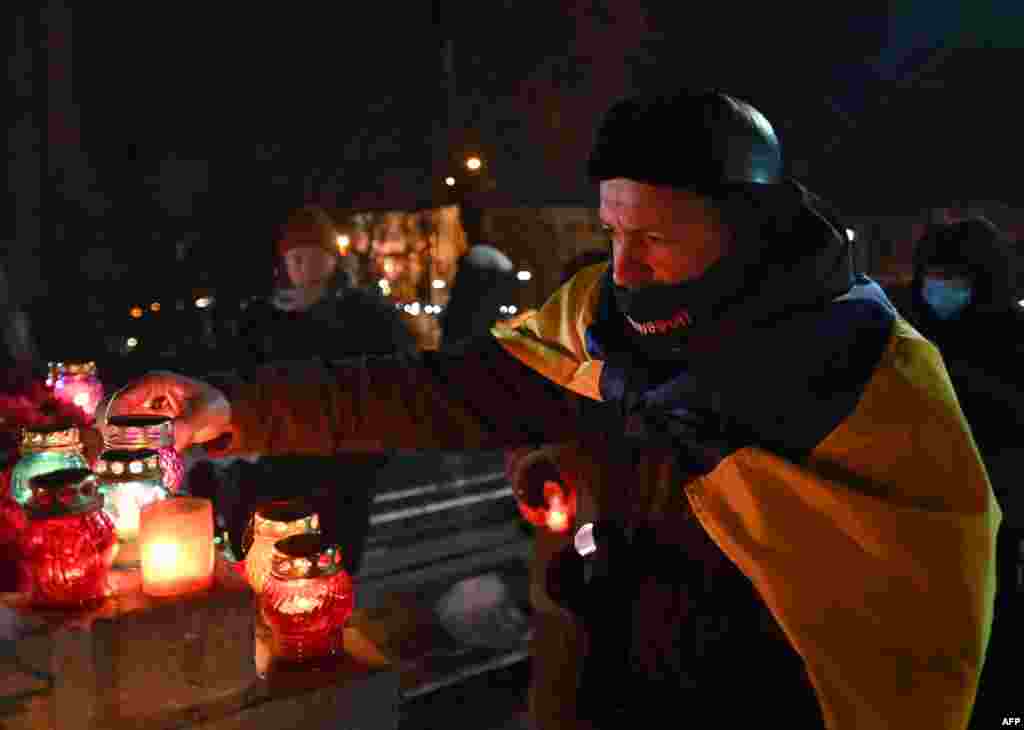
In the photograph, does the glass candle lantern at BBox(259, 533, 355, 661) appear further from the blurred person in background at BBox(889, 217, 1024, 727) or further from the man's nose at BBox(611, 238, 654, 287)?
the blurred person in background at BBox(889, 217, 1024, 727)

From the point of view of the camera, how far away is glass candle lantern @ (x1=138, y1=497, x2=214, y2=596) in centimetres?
120

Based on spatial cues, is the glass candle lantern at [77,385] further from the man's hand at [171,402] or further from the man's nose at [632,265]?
the man's nose at [632,265]

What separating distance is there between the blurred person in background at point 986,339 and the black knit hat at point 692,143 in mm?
1716

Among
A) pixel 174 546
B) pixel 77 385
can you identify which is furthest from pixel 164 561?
pixel 77 385

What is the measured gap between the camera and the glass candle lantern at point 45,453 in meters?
1.39

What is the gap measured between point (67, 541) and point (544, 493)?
0.70 meters

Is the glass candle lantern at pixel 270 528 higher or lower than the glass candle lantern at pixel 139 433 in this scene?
lower

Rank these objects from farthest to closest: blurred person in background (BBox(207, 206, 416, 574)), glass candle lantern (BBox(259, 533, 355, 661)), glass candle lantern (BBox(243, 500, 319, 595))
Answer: blurred person in background (BBox(207, 206, 416, 574)) < glass candle lantern (BBox(243, 500, 319, 595)) < glass candle lantern (BBox(259, 533, 355, 661))

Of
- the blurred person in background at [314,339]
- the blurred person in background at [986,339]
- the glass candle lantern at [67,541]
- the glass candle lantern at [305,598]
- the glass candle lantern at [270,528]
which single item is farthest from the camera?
the blurred person in background at [314,339]

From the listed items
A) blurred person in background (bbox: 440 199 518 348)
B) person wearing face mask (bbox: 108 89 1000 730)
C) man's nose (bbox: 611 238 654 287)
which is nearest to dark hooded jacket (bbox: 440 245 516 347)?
blurred person in background (bbox: 440 199 518 348)

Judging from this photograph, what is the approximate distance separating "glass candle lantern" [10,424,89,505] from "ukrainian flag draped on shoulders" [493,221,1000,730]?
36.0 inches

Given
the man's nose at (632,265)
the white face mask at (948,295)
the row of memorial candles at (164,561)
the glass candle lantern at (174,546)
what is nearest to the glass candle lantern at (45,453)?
the row of memorial candles at (164,561)

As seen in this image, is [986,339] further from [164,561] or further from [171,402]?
[164,561]

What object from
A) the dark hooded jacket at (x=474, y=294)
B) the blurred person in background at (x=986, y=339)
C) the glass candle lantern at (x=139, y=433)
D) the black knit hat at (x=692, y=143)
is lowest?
the dark hooded jacket at (x=474, y=294)
